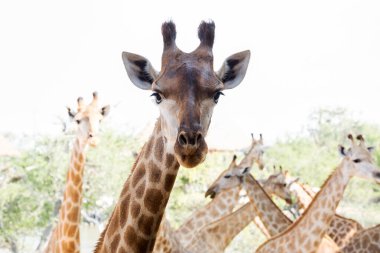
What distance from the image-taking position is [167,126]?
2822 mm

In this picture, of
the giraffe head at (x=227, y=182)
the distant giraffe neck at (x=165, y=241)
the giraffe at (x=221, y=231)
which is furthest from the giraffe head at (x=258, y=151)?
the distant giraffe neck at (x=165, y=241)

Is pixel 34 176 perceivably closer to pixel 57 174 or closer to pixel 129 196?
pixel 57 174

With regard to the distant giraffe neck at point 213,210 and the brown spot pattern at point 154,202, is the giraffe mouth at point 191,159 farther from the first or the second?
the distant giraffe neck at point 213,210

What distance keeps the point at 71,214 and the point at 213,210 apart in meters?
4.03

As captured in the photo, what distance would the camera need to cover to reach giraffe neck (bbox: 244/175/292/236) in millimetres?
8359

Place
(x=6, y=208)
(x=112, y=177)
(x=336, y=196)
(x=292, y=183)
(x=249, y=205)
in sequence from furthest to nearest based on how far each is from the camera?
(x=112, y=177)
(x=6, y=208)
(x=292, y=183)
(x=249, y=205)
(x=336, y=196)

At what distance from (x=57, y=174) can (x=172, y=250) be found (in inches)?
377

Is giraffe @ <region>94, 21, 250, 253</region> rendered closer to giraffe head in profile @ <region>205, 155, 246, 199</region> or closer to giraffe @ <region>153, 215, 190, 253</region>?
giraffe @ <region>153, 215, 190, 253</region>

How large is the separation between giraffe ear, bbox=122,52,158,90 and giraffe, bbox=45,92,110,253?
241 centimetres

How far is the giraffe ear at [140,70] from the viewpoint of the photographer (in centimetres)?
310

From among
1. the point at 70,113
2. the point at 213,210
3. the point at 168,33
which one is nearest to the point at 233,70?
the point at 168,33

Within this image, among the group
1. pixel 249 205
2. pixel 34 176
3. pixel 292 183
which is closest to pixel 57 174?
pixel 34 176

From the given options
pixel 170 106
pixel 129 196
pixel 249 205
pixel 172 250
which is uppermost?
pixel 170 106

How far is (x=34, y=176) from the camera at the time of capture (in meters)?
14.7
